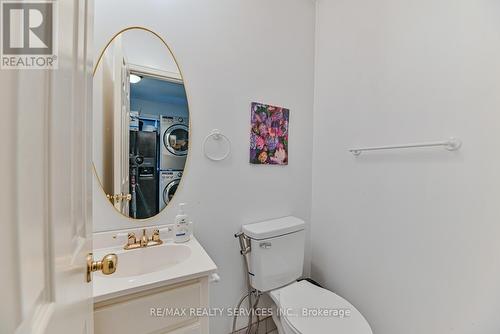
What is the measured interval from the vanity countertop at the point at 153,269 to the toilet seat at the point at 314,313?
Answer: 1.77 ft

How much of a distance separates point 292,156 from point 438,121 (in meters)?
0.85

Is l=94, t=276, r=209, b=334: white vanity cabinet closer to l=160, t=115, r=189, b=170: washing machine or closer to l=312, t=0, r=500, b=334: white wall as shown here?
l=160, t=115, r=189, b=170: washing machine

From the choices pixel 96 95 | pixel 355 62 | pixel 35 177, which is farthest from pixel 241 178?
pixel 35 177

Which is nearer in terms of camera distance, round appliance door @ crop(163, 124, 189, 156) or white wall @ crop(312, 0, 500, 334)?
white wall @ crop(312, 0, 500, 334)

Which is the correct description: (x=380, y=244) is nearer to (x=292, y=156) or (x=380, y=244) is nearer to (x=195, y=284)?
(x=292, y=156)

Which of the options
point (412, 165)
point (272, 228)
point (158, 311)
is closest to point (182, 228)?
point (158, 311)

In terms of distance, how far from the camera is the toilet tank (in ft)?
4.36

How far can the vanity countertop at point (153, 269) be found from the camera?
773mm

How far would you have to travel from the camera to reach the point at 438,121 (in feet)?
3.61

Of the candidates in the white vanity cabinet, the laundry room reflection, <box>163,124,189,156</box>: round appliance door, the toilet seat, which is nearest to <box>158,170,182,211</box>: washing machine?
the laundry room reflection

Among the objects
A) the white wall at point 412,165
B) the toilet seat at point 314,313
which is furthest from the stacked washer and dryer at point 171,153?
the white wall at point 412,165

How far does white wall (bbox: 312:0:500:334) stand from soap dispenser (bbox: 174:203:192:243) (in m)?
1.02

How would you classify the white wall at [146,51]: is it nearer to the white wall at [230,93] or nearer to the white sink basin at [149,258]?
the white wall at [230,93]

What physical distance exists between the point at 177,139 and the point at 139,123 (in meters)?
0.20
